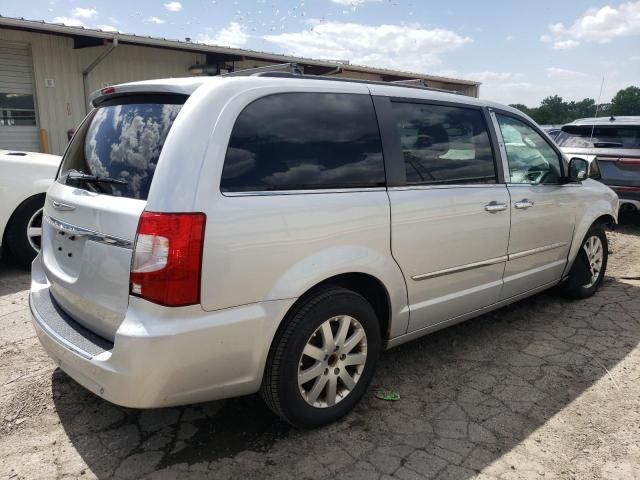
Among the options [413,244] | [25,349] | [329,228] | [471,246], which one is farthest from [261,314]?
[25,349]

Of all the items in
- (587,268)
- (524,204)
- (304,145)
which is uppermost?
(304,145)

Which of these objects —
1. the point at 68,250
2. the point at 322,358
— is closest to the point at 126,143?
the point at 68,250

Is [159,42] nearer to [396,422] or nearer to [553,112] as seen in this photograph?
[396,422]

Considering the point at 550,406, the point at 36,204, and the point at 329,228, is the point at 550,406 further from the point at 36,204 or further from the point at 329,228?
the point at 36,204

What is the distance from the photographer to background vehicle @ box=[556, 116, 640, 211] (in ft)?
24.8

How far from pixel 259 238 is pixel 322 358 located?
0.74 metres

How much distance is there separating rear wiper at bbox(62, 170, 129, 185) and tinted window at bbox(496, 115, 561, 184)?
2.59 meters

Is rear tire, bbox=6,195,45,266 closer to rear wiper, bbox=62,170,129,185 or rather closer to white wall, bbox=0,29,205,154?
rear wiper, bbox=62,170,129,185

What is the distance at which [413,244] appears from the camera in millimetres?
2922

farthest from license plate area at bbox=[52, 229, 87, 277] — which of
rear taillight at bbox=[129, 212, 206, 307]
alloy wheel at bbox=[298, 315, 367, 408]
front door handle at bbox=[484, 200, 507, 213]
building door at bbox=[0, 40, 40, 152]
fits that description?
building door at bbox=[0, 40, 40, 152]

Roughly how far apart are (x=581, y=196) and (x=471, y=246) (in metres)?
1.68

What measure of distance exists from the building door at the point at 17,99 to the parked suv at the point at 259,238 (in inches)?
328

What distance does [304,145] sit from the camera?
2518mm

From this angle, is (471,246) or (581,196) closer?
(471,246)
